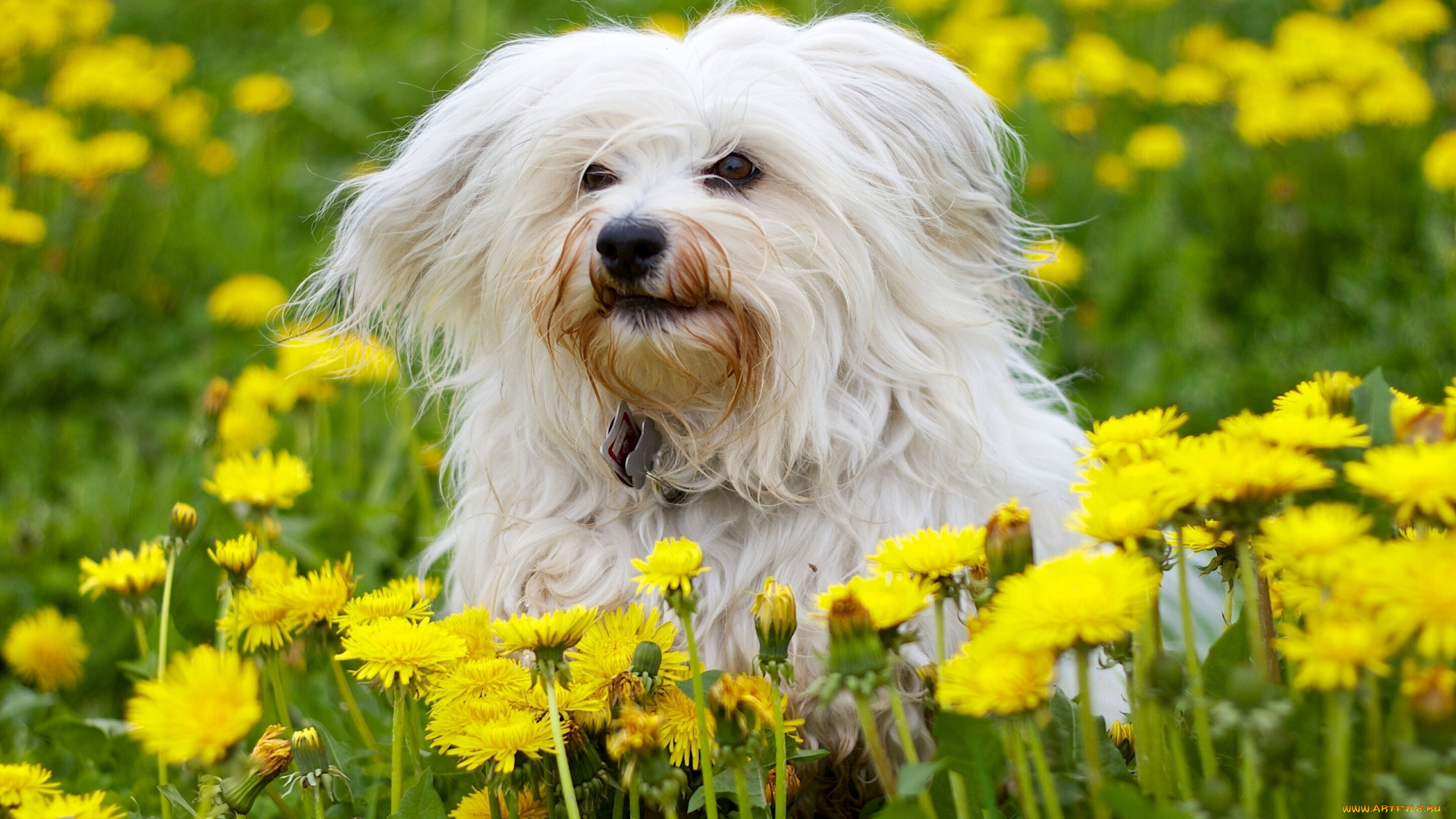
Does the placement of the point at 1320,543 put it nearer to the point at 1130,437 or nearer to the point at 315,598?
the point at 1130,437

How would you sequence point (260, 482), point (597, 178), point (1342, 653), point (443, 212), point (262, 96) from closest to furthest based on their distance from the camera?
point (1342, 653) < point (260, 482) < point (597, 178) < point (443, 212) < point (262, 96)

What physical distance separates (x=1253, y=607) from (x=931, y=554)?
0.31m

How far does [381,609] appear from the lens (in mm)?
1662

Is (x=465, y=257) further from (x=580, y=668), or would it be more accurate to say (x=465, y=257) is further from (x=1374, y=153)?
(x=1374, y=153)

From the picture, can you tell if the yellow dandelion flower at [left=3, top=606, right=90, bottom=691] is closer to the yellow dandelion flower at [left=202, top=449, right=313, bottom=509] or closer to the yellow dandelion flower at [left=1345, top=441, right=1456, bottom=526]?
the yellow dandelion flower at [left=202, top=449, right=313, bottom=509]

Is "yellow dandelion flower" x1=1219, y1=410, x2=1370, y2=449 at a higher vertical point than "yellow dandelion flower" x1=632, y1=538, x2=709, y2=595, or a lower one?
higher

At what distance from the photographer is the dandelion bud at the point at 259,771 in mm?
1458

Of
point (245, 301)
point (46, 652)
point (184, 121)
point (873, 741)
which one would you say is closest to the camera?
point (873, 741)

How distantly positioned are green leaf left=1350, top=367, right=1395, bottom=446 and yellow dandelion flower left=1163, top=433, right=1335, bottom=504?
23 centimetres

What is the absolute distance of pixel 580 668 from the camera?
5.29ft

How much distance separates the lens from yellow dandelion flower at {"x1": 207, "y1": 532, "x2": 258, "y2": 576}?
6.04 feet

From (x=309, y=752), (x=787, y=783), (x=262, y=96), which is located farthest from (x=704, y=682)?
(x=262, y=96)

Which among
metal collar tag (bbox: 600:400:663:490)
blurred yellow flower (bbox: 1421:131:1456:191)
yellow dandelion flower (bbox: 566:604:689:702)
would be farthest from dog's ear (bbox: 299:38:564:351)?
blurred yellow flower (bbox: 1421:131:1456:191)

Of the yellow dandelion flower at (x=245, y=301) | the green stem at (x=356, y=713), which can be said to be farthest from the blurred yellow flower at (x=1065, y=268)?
the green stem at (x=356, y=713)
